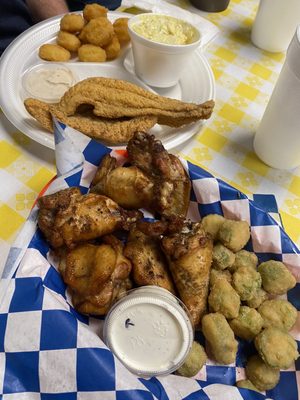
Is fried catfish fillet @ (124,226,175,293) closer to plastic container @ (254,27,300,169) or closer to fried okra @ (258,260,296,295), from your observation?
fried okra @ (258,260,296,295)

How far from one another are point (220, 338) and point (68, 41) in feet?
3.46

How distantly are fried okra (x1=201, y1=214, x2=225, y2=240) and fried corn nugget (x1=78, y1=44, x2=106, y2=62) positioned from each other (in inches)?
28.2

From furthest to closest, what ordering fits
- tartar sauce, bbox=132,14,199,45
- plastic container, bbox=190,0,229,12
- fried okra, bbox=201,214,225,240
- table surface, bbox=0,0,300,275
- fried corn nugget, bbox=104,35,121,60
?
plastic container, bbox=190,0,229,12 → fried corn nugget, bbox=104,35,121,60 → tartar sauce, bbox=132,14,199,45 → table surface, bbox=0,0,300,275 → fried okra, bbox=201,214,225,240

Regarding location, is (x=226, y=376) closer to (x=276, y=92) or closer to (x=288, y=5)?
(x=276, y=92)

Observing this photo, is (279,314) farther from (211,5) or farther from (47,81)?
(211,5)

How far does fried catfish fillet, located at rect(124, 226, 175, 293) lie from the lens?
0.82 metres

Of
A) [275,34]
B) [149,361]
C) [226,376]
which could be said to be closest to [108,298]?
[149,361]

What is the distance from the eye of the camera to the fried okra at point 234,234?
876mm

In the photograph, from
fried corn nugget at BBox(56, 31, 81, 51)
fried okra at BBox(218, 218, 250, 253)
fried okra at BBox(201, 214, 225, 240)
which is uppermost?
fried corn nugget at BBox(56, 31, 81, 51)

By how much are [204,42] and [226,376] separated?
1.18 metres

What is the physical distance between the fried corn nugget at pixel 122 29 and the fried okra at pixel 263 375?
111cm

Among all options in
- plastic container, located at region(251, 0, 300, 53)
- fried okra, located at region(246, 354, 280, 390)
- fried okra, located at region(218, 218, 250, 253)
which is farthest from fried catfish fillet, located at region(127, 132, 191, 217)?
plastic container, located at region(251, 0, 300, 53)

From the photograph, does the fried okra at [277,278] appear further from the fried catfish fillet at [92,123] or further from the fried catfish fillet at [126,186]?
the fried catfish fillet at [92,123]

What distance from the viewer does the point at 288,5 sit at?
4.54ft
